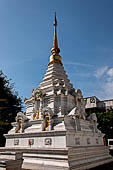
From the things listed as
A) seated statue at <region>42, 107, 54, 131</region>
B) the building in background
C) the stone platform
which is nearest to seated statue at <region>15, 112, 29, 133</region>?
the stone platform

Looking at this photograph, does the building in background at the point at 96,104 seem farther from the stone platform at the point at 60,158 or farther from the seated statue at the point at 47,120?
the seated statue at the point at 47,120

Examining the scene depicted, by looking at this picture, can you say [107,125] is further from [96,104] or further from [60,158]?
[60,158]

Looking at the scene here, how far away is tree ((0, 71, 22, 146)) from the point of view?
80.2 ft

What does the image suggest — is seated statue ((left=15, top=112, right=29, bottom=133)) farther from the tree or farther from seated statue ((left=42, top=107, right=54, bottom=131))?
the tree

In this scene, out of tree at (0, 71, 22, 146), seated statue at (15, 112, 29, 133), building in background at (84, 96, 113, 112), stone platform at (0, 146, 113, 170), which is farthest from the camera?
building in background at (84, 96, 113, 112)

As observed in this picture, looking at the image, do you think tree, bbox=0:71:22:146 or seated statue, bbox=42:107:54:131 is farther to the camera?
tree, bbox=0:71:22:146

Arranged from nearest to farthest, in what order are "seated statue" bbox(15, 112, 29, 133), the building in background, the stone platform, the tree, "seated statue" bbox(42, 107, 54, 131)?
the stone platform
"seated statue" bbox(42, 107, 54, 131)
"seated statue" bbox(15, 112, 29, 133)
the tree
the building in background

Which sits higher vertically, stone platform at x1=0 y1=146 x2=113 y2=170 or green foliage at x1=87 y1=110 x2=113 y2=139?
green foliage at x1=87 y1=110 x2=113 y2=139

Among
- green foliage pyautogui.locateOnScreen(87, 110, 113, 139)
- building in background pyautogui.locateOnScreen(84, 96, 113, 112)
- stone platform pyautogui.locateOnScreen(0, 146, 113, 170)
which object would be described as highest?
building in background pyautogui.locateOnScreen(84, 96, 113, 112)

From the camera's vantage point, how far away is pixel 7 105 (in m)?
26.3

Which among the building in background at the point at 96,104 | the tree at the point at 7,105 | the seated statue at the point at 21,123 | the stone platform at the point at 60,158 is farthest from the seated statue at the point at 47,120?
the building in background at the point at 96,104

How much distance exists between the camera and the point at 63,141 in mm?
11391

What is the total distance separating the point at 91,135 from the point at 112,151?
31.9 feet

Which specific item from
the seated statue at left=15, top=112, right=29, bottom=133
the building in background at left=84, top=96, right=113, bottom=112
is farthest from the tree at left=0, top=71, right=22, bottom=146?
the building in background at left=84, top=96, right=113, bottom=112
